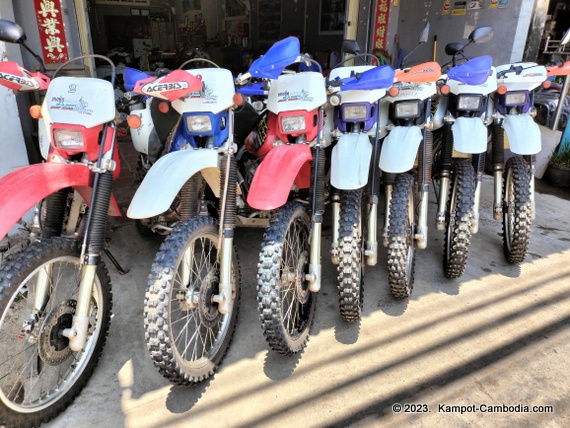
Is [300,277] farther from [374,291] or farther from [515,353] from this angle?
[515,353]

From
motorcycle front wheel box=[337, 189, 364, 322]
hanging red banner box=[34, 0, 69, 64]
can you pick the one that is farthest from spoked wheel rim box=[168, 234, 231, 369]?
hanging red banner box=[34, 0, 69, 64]

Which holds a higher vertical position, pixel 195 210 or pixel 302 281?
pixel 195 210

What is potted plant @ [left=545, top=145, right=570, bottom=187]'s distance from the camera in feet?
16.3

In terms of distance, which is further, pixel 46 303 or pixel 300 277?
pixel 300 277

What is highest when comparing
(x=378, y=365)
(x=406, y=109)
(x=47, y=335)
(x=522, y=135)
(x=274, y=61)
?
(x=274, y=61)

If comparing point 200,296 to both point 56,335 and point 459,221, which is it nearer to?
point 56,335

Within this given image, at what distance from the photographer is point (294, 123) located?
7.17ft

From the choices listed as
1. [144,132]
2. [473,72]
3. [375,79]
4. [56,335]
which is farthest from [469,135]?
[56,335]

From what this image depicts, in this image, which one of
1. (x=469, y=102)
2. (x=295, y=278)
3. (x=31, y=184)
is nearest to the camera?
(x=31, y=184)

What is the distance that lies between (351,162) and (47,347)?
5.34 ft

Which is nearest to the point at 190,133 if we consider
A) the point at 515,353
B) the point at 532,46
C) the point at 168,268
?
the point at 168,268

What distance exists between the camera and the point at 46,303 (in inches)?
73.5

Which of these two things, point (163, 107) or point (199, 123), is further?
point (163, 107)

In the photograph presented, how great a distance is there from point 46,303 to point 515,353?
2.34m
